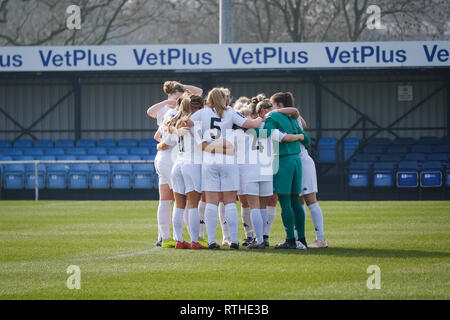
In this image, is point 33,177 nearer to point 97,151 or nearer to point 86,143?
point 97,151

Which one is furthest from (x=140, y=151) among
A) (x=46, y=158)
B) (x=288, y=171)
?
(x=288, y=171)

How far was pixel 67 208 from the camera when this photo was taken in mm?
19609

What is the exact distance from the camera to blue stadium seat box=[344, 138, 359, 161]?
2725 cm

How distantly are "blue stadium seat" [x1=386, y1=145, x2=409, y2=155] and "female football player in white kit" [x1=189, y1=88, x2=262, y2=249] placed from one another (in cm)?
1706

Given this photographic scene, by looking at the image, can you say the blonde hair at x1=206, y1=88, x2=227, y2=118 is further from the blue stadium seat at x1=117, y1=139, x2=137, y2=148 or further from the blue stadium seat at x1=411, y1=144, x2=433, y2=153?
the blue stadium seat at x1=117, y1=139, x2=137, y2=148

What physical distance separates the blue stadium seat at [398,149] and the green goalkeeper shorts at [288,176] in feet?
54.9

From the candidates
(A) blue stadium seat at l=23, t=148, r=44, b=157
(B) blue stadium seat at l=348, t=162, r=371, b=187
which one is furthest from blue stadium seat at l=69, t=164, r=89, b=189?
(B) blue stadium seat at l=348, t=162, r=371, b=187

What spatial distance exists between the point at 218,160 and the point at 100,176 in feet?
53.1

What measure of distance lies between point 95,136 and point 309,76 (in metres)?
8.34

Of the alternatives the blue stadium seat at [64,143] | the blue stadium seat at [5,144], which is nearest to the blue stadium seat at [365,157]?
the blue stadium seat at [64,143]

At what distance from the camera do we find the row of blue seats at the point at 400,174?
79.0 ft

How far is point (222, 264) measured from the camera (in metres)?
8.90

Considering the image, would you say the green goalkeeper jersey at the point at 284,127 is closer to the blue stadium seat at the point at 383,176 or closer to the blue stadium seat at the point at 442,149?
the blue stadium seat at the point at 383,176
